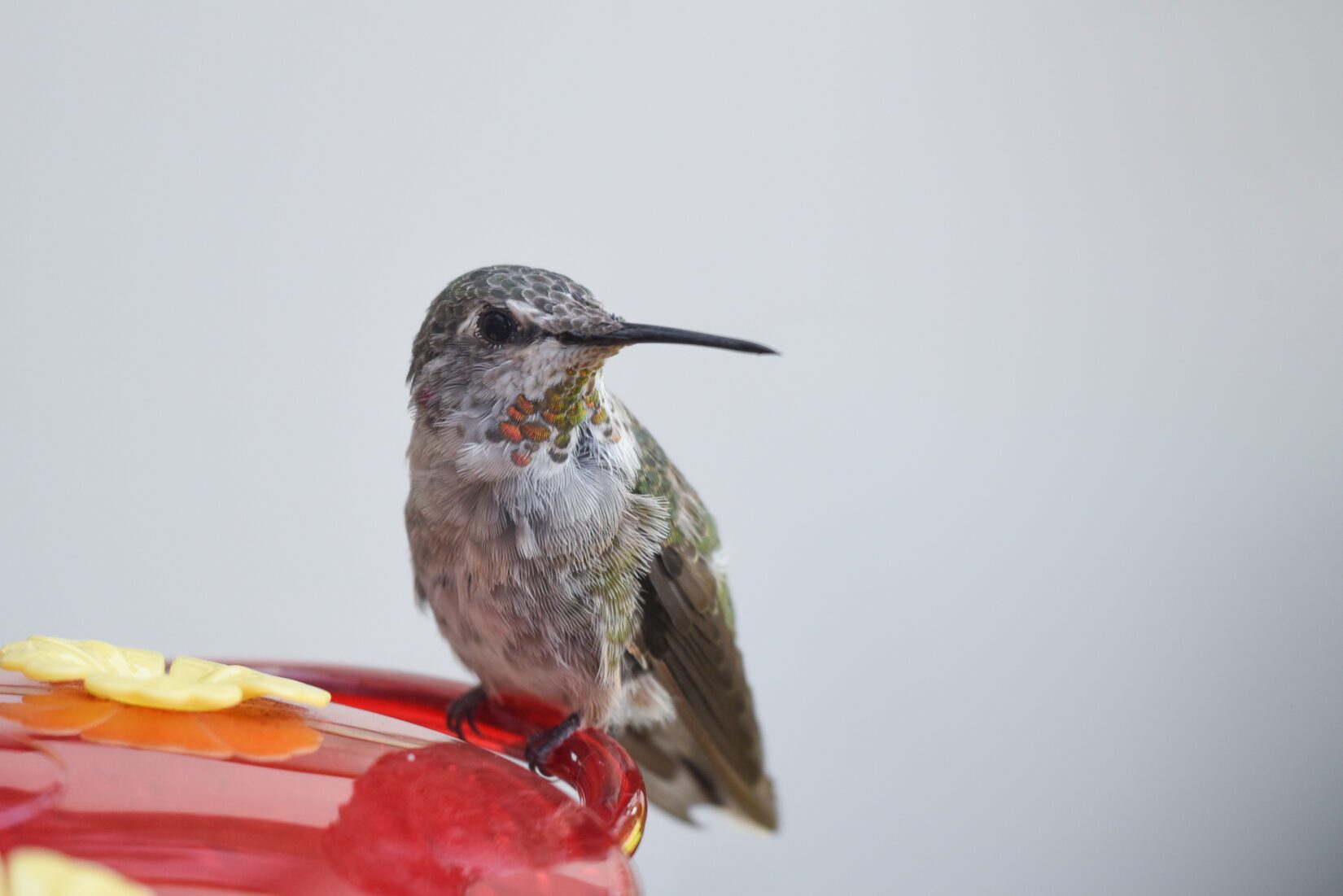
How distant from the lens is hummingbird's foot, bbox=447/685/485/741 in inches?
34.0

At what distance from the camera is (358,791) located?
51 cm

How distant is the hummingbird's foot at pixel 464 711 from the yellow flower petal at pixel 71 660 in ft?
0.90

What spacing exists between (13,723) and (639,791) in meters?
0.31

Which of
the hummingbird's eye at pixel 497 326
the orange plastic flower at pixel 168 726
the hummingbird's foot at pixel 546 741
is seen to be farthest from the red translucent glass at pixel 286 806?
the hummingbird's eye at pixel 497 326

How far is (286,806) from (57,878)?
0.32 feet

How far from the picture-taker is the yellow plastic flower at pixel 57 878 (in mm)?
400

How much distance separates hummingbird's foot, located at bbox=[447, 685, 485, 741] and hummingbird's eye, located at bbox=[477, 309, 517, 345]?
0.29 meters

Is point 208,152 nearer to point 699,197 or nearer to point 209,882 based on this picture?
point 699,197

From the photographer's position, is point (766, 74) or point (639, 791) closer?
point (639, 791)

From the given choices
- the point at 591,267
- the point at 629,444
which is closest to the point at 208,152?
the point at 591,267

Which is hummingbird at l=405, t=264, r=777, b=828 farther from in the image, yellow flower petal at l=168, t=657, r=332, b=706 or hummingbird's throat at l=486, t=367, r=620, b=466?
yellow flower petal at l=168, t=657, r=332, b=706

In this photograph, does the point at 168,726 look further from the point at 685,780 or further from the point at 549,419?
the point at 685,780

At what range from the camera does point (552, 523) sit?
0.83m

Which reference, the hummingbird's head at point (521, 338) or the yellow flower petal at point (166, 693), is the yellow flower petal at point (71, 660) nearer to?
the yellow flower petal at point (166, 693)
